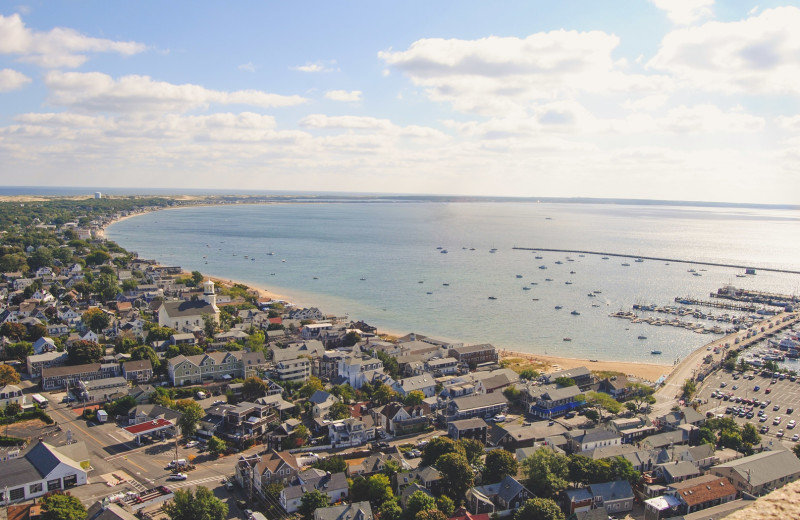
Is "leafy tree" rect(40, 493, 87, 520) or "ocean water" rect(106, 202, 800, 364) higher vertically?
"ocean water" rect(106, 202, 800, 364)

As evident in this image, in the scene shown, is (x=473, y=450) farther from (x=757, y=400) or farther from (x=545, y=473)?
(x=757, y=400)

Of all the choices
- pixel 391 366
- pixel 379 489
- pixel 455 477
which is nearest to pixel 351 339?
pixel 391 366

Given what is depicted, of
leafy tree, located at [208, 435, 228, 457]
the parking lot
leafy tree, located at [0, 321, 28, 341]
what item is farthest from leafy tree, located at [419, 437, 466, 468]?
leafy tree, located at [0, 321, 28, 341]

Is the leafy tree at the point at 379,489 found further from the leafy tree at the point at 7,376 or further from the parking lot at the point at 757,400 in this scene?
the leafy tree at the point at 7,376

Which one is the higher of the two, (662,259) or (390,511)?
(662,259)

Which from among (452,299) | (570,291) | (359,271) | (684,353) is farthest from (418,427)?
(359,271)

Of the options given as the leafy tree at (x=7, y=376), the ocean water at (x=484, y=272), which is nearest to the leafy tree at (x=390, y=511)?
the leafy tree at (x=7, y=376)

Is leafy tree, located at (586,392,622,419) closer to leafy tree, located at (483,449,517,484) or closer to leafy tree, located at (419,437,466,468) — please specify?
leafy tree, located at (483,449,517,484)
